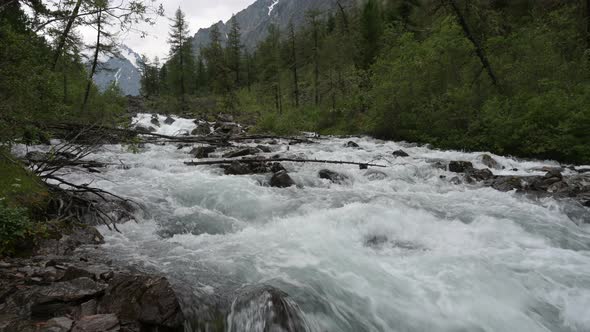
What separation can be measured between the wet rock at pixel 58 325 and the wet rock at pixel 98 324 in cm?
6

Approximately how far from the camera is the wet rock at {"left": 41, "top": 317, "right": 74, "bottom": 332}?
3238mm

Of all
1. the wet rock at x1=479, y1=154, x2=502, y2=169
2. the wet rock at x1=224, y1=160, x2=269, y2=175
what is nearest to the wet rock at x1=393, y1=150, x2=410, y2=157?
the wet rock at x1=479, y1=154, x2=502, y2=169

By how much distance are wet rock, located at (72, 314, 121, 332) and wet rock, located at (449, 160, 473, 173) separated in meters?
12.6

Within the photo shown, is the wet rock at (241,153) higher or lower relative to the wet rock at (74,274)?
higher

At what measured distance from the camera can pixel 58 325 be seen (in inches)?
131

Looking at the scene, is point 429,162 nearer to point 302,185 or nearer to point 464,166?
point 464,166

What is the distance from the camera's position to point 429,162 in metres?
14.7

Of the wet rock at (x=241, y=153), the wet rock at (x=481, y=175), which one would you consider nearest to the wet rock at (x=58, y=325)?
the wet rock at (x=481, y=175)

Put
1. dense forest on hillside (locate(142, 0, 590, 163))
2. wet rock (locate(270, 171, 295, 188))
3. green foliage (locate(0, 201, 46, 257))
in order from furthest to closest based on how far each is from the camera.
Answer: dense forest on hillside (locate(142, 0, 590, 163)) → wet rock (locate(270, 171, 295, 188)) → green foliage (locate(0, 201, 46, 257))

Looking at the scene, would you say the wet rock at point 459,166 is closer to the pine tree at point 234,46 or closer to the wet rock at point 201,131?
the wet rock at point 201,131

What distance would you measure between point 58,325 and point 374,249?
509 cm

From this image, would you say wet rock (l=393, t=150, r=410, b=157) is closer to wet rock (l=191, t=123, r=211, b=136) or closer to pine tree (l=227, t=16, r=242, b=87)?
wet rock (l=191, t=123, r=211, b=136)

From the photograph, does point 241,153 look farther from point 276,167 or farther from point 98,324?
point 98,324

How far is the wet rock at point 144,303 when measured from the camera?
3597mm
